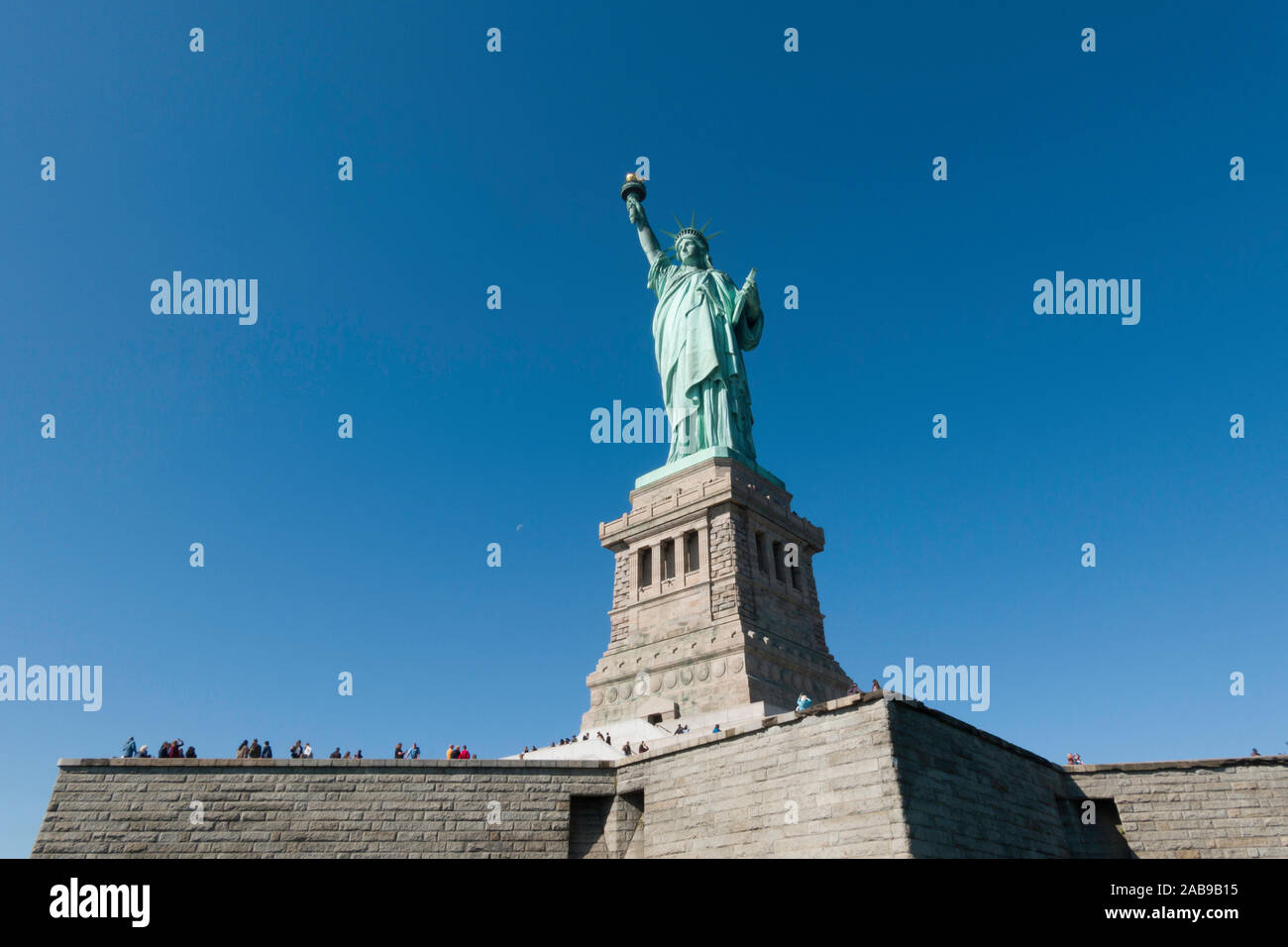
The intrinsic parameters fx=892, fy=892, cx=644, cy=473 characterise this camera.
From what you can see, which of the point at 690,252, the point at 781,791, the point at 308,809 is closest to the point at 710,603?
the point at 781,791

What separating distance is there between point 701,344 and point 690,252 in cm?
633

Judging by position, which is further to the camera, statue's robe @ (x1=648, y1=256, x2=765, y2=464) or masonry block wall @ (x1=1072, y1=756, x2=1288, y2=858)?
statue's robe @ (x1=648, y1=256, x2=765, y2=464)

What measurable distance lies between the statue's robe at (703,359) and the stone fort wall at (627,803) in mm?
19934

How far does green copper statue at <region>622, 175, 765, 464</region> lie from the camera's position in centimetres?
3750

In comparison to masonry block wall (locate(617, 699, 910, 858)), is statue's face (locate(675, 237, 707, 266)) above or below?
above

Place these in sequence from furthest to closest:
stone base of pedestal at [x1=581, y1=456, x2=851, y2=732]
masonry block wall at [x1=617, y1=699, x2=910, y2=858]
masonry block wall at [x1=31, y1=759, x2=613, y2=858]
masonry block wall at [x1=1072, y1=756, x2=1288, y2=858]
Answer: stone base of pedestal at [x1=581, y1=456, x2=851, y2=732]
masonry block wall at [x1=1072, y1=756, x2=1288, y2=858]
masonry block wall at [x1=31, y1=759, x2=613, y2=858]
masonry block wall at [x1=617, y1=699, x2=910, y2=858]

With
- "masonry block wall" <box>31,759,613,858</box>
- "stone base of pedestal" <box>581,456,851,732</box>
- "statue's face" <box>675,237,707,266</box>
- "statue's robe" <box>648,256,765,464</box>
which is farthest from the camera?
"statue's face" <box>675,237,707,266</box>

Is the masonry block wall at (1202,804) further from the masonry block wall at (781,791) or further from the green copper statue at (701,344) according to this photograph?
the green copper statue at (701,344)

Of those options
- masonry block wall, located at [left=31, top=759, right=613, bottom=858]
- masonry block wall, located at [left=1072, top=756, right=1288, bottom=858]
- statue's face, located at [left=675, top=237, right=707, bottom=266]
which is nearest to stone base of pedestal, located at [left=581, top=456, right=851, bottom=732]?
masonry block wall, located at [left=31, top=759, right=613, bottom=858]

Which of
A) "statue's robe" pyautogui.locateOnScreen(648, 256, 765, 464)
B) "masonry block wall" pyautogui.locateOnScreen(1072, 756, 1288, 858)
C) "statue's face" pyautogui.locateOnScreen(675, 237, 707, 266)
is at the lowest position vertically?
"masonry block wall" pyautogui.locateOnScreen(1072, 756, 1288, 858)

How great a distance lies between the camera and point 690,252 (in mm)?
42344

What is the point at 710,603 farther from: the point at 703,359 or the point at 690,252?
the point at 690,252

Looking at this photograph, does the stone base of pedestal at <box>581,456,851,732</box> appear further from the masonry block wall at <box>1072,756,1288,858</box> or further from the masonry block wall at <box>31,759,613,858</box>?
the masonry block wall at <box>1072,756,1288,858</box>
